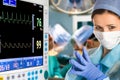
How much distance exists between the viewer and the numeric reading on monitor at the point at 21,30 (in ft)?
3.07

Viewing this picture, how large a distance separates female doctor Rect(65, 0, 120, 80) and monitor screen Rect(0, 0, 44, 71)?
0.78 ft

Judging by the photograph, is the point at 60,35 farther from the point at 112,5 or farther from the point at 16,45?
the point at 16,45

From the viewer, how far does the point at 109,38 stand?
1270 millimetres

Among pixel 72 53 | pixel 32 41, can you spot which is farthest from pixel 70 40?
pixel 32 41

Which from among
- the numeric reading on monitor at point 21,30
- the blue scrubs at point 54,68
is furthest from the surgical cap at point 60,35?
the numeric reading on monitor at point 21,30

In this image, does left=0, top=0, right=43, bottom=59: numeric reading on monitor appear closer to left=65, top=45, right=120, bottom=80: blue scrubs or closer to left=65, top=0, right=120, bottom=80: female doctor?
left=65, top=0, right=120, bottom=80: female doctor

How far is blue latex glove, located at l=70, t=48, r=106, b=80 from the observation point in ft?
3.98

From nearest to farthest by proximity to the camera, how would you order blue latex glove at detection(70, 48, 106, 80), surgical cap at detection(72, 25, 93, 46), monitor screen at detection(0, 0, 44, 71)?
monitor screen at detection(0, 0, 44, 71), blue latex glove at detection(70, 48, 106, 80), surgical cap at detection(72, 25, 93, 46)

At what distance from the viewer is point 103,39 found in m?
1.29

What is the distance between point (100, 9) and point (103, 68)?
34cm

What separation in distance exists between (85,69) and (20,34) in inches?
16.4

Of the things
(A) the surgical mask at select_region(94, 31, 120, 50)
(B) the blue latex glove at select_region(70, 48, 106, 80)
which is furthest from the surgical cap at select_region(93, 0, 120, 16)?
(B) the blue latex glove at select_region(70, 48, 106, 80)

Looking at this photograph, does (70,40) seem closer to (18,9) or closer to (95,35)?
(95,35)

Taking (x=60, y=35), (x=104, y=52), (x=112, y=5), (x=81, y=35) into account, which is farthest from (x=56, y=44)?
(x=112, y=5)
